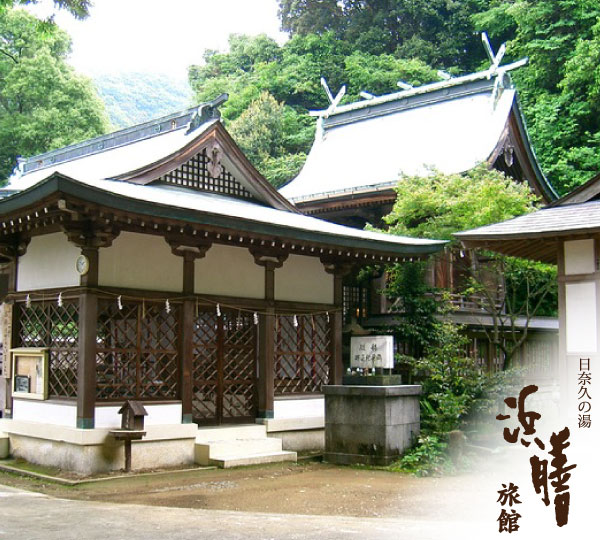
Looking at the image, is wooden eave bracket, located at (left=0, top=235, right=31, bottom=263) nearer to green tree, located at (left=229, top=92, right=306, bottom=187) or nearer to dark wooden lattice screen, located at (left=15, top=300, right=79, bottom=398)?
dark wooden lattice screen, located at (left=15, top=300, right=79, bottom=398)

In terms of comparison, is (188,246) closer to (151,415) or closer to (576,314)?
(151,415)

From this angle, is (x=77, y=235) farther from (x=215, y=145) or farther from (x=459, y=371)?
(x=459, y=371)

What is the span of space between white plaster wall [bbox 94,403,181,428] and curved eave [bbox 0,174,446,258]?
10.8 ft

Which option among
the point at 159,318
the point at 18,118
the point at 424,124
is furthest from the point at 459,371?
the point at 18,118

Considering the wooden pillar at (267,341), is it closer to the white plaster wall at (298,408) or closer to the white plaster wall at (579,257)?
the white plaster wall at (298,408)

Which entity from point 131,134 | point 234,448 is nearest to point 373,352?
point 234,448

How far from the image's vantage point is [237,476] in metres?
12.7

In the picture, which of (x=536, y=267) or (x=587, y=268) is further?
(x=536, y=267)

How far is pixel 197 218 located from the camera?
496 inches

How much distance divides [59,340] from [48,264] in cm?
137

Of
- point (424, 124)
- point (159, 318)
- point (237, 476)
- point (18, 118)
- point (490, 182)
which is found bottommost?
point (237, 476)

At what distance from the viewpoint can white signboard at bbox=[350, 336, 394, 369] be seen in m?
14.5

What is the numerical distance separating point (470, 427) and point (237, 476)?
179 inches

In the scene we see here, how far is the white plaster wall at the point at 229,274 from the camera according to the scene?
1439cm
